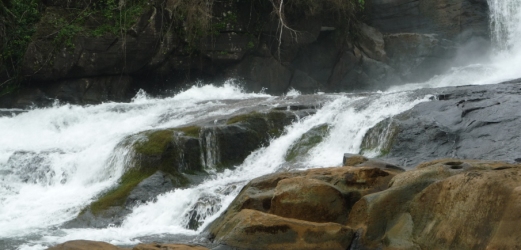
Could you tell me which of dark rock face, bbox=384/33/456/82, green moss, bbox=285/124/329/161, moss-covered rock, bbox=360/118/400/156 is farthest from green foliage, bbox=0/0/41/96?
moss-covered rock, bbox=360/118/400/156

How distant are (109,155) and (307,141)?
12.2 feet

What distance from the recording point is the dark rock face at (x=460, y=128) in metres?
10.8

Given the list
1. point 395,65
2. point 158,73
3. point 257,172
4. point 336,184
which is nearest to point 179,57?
point 158,73

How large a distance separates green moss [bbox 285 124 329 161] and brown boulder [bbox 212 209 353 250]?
196 inches

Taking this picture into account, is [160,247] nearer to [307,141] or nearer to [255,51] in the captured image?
[307,141]

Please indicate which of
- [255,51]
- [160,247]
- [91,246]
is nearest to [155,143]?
→ [160,247]

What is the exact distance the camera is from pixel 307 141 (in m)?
13.0

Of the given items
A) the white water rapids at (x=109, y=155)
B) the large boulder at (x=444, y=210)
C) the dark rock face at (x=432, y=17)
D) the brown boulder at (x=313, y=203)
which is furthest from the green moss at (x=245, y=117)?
the dark rock face at (x=432, y=17)

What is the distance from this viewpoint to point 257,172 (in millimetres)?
12359

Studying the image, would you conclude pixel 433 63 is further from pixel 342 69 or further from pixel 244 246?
pixel 244 246

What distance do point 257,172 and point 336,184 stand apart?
403cm

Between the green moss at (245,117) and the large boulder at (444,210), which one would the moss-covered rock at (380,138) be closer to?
the green moss at (245,117)

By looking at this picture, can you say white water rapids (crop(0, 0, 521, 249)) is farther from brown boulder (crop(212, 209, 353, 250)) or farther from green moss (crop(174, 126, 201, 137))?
brown boulder (crop(212, 209, 353, 250))

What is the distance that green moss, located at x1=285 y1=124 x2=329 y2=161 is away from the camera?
12735mm
